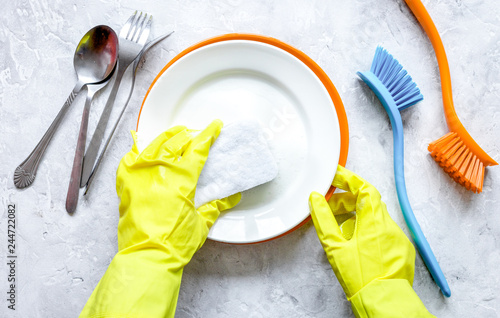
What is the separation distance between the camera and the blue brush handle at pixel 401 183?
0.75 meters

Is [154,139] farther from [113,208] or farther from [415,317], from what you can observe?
[415,317]

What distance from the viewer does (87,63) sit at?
2.56ft

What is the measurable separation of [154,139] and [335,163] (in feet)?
1.13

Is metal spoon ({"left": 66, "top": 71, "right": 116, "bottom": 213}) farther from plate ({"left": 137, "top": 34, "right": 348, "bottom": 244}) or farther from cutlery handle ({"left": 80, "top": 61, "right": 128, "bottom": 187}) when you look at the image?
plate ({"left": 137, "top": 34, "right": 348, "bottom": 244})

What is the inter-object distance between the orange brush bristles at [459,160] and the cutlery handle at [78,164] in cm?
72

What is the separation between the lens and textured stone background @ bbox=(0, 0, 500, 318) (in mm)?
773

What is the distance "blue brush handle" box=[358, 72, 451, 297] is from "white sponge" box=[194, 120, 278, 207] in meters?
0.26

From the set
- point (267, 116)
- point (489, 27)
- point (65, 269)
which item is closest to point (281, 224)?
point (267, 116)

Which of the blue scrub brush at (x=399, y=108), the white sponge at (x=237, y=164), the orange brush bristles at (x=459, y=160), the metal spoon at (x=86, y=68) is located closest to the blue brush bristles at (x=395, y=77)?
the blue scrub brush at (x=399, y=108)

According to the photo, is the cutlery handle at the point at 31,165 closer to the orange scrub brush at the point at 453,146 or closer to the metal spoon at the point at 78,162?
the metal spoon at the point at 78,162

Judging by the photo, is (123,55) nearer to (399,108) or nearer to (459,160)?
(399,108)

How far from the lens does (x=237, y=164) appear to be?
68 cm

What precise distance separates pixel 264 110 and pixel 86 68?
0.39 m

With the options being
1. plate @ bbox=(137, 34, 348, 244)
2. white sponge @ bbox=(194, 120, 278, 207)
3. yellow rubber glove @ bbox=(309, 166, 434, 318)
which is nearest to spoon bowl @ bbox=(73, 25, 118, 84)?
plate @ bbox=(137, 34, 348, 244)
